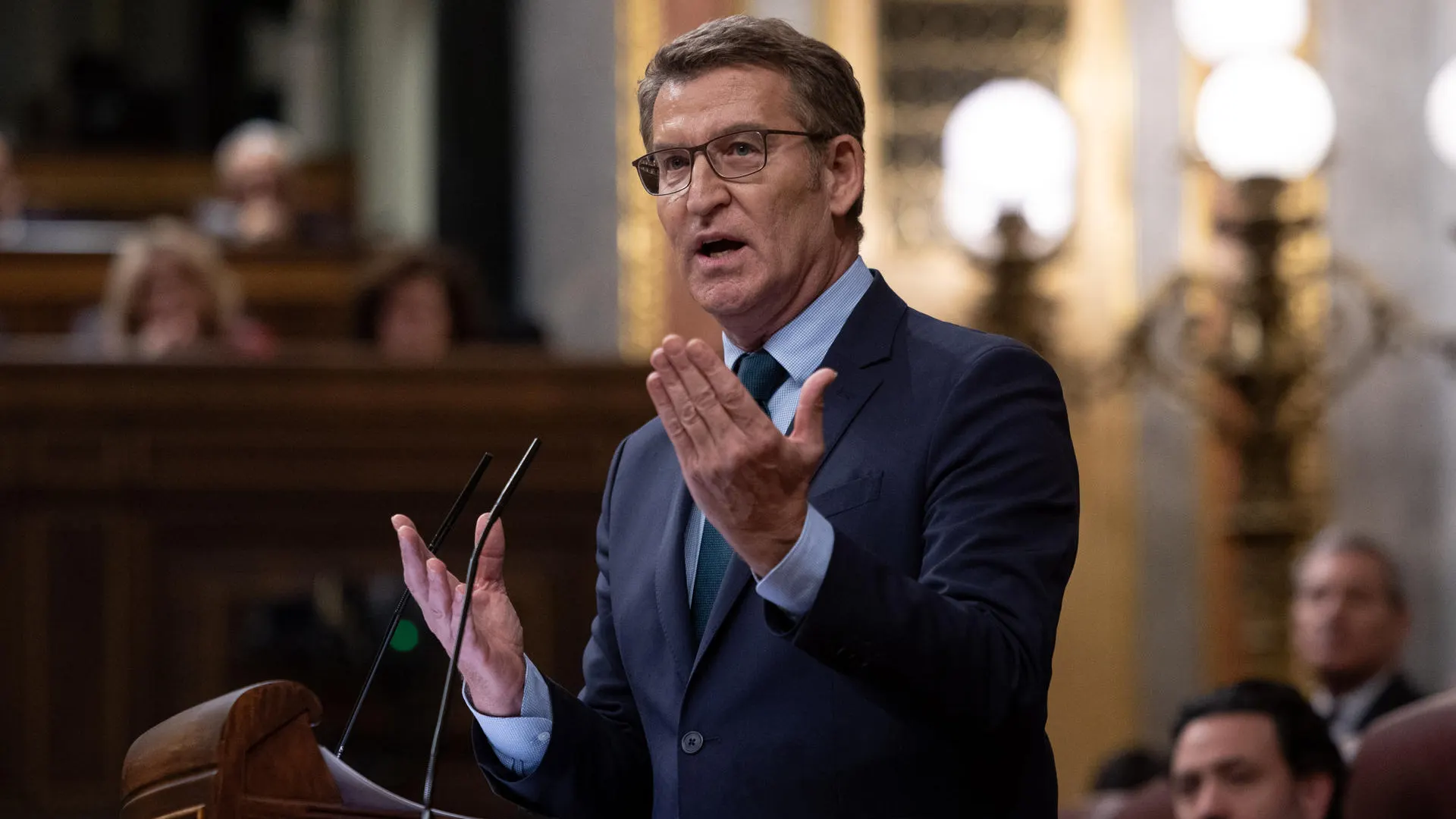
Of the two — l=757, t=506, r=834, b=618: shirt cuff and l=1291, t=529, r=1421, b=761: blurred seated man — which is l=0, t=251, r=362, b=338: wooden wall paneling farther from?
l=757, t=506, r=834, b=618: shirt cuff

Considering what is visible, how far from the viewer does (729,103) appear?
1901mm

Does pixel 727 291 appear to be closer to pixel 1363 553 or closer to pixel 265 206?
pixel 1363 553

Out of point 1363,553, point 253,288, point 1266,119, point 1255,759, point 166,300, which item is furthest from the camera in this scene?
point 253,288

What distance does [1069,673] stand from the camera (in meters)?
7.71

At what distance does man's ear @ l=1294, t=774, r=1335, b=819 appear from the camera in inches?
136

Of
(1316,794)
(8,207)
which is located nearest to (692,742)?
(1316,794)

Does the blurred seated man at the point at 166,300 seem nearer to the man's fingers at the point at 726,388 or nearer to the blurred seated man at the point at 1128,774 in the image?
the blurred seated man at the point at 1128,774

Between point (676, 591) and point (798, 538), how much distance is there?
301 mm

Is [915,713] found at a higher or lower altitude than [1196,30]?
lower

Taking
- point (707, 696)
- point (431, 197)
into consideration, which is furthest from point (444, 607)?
point (431, 197)

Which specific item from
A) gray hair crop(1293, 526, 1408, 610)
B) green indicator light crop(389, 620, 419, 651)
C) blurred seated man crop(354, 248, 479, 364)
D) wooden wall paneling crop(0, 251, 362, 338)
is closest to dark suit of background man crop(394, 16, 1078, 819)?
green indicator light crop(389, 620, 419, 651)

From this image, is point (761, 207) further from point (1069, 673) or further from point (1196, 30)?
point (1069, 673)

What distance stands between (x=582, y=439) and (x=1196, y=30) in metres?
2.19

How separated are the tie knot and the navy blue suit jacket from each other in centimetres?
6
